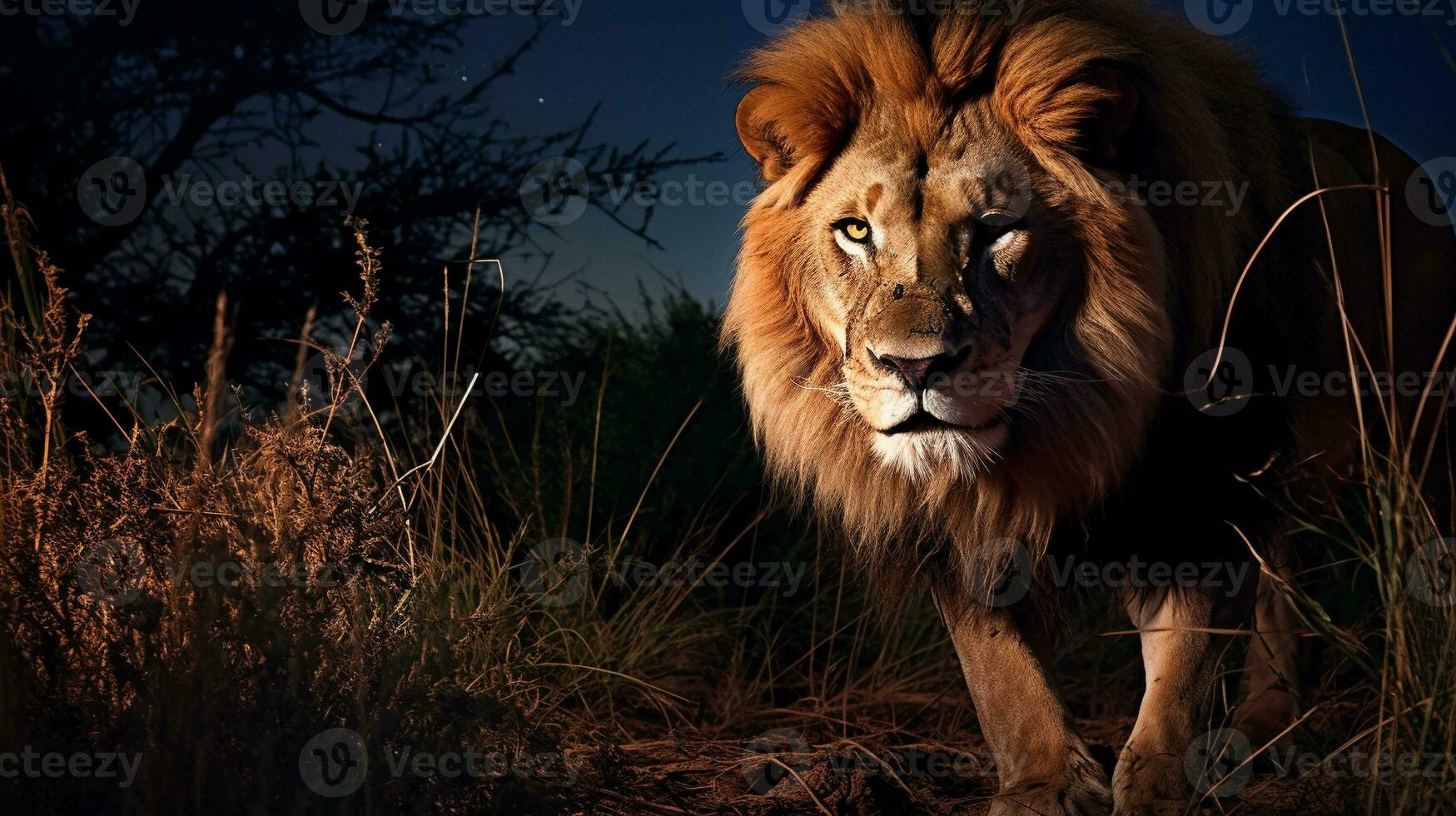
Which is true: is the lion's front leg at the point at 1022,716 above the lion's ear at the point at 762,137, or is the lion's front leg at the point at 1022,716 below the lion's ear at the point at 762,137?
below

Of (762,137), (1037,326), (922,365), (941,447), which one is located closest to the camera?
(922,365)

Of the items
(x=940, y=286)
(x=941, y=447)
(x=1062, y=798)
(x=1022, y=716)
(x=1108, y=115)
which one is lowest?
(x=1062, y=798)

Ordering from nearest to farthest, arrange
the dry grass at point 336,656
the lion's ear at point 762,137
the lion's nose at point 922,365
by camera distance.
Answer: the dry grass at point 336,656 < the lion's nose at point 922,365 < the lion's ear at point 762,137

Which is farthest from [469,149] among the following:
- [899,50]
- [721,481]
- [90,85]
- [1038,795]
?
[1038,795]

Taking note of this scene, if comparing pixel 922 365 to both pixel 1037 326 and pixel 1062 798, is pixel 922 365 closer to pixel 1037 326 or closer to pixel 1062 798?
pixel 1037 326

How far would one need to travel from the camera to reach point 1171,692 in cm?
331

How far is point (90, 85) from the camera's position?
740 centimetres

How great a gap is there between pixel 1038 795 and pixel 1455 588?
1131 mm

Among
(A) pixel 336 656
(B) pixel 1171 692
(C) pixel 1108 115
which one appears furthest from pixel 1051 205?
(A) pixel 336 656

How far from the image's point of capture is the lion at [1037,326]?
3.11m

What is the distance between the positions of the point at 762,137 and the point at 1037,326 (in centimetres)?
104

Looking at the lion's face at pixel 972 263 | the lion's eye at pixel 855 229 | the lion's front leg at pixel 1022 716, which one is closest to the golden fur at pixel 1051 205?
the lion's face at pixel 972 263

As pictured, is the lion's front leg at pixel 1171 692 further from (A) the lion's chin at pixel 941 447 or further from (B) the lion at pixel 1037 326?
(A) the lion's chin at pixel 941 447

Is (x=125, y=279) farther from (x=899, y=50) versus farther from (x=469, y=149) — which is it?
(x=899, y=50)
